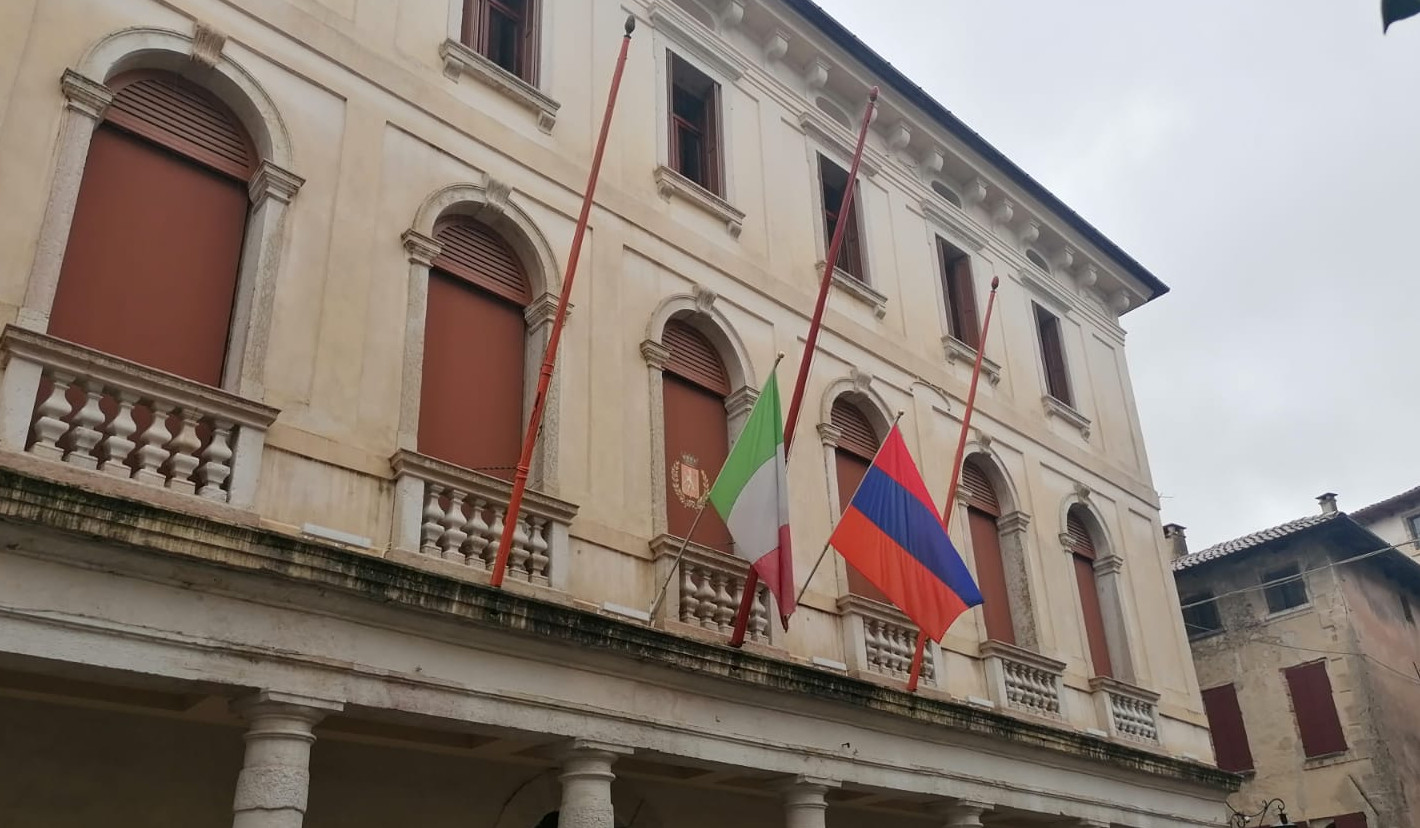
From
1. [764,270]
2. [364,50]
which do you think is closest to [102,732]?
[364,50]

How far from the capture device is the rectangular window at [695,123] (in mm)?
12438

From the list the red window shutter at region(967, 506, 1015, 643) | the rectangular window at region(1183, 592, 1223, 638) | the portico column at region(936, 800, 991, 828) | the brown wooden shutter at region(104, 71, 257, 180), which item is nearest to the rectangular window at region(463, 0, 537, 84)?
the brown wooden shutter at region(104, 71, 257, 180)

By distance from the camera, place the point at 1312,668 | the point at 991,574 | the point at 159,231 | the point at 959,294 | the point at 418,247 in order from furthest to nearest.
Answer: the point at 1312,668, the point at 959,294, the point at 991,574, the point at 418,247, the point at 159,231

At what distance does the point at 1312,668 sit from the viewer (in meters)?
23.2

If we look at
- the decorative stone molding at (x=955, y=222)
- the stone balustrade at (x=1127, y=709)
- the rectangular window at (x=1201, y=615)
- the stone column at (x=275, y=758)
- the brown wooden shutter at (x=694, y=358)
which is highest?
the decorative stone molding at (x=955, y=222)

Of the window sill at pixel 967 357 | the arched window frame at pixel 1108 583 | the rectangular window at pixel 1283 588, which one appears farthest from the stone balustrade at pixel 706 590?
the rectangular window at pixel 1283 588

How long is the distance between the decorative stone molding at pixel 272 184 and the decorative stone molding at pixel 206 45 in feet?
2.52

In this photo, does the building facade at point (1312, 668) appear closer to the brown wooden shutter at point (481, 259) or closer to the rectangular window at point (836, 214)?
the rectangular window at point (836, 214)

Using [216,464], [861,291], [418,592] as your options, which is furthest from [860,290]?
[216,464]

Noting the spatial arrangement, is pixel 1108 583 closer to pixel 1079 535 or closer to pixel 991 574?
pixel 1079 535

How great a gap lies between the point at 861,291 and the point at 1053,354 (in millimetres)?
5071

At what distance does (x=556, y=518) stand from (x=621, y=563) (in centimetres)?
79

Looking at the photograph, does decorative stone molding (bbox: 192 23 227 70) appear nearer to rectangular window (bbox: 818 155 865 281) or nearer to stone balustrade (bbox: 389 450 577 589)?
stone balustrade (bbox: 389 450 577 589)

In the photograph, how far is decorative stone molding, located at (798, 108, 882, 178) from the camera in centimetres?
1395
